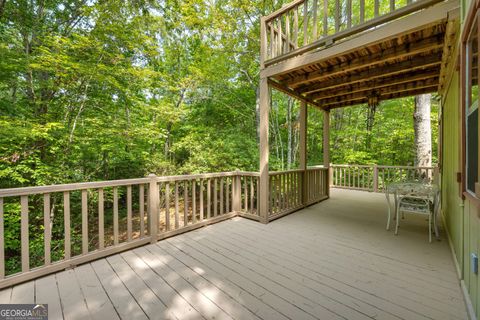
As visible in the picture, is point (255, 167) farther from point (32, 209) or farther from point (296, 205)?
point (32, 209)

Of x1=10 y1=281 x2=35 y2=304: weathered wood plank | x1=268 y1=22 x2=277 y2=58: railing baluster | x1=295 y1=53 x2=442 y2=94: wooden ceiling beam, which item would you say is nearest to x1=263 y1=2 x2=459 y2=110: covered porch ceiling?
x1=295 y1=53 x2=442 y2=94: wooden ceiling beam

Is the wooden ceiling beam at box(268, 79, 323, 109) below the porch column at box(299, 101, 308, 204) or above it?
above

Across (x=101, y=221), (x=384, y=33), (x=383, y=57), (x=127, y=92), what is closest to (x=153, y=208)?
(x=101, y=221)

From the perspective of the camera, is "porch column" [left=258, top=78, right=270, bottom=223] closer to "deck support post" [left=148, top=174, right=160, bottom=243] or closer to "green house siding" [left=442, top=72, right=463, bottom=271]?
"deck support post" [left=148, top=174, right=160, bottom=243]

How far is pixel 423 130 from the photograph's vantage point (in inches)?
238

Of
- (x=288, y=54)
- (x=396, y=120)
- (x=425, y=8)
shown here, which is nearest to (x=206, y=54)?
(x=288, y=54)

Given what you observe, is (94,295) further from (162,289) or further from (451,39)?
(451,39)

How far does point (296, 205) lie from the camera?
15.4ft

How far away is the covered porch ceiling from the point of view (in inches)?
93.4

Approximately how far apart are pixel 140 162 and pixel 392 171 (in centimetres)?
865

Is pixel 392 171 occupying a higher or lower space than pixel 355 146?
lower

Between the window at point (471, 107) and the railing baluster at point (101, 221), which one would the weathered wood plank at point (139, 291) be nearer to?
the railing baluster at point (101, 221)

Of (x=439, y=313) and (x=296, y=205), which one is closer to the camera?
(x=439, y=313)

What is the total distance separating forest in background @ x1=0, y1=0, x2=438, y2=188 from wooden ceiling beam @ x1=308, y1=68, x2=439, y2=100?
2.63 metres
